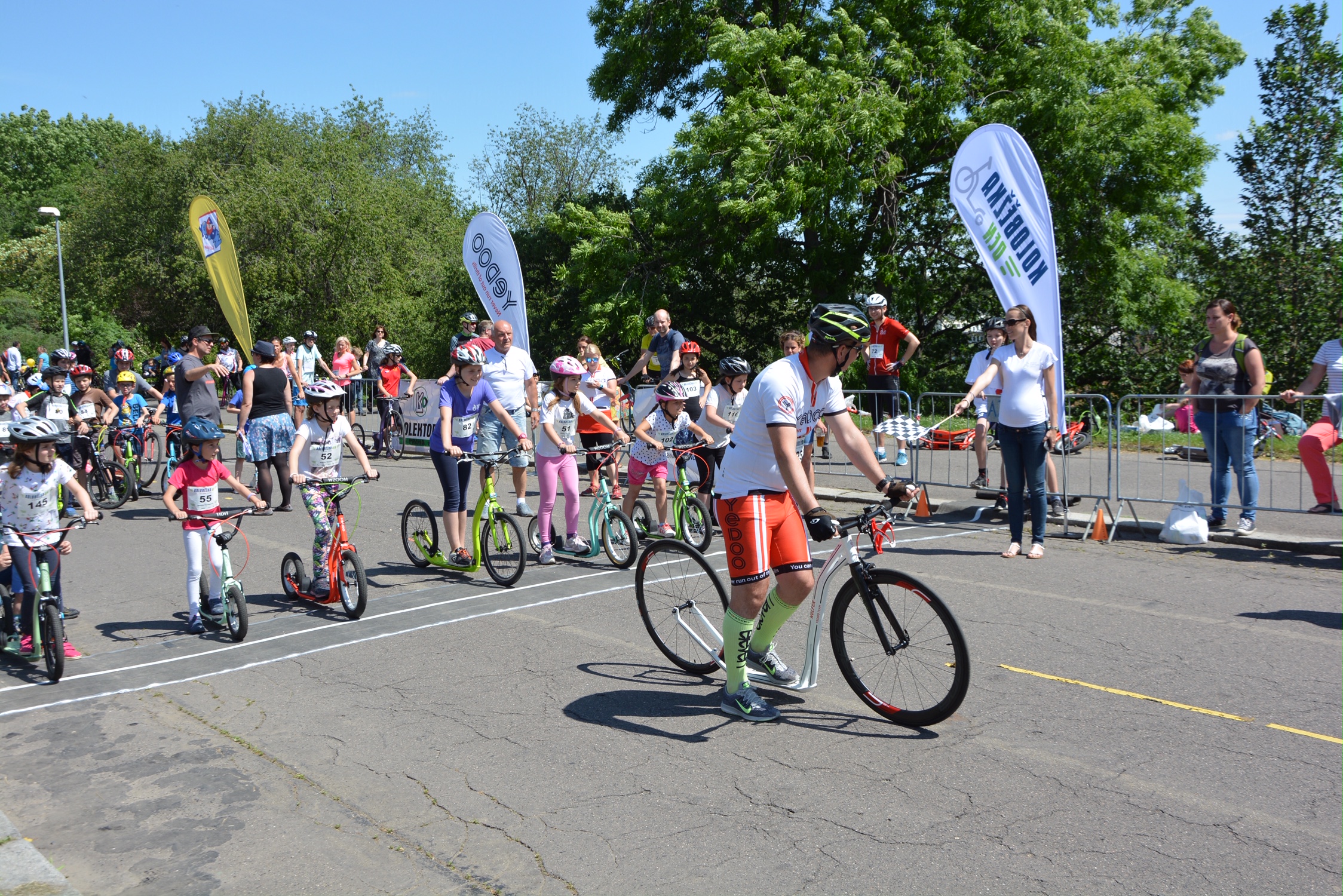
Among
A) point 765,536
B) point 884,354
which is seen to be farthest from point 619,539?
point 884,354

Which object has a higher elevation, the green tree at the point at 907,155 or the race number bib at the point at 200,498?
the green tree at the point at 907,155

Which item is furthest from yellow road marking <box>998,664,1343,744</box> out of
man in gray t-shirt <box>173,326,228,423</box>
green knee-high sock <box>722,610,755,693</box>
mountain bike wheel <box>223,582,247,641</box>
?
man in gray t-shirt <box>173,326,228,423</box>

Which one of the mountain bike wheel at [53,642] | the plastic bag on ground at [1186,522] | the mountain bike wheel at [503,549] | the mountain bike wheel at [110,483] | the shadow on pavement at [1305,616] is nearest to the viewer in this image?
the mountain bike wheel at [53,642]

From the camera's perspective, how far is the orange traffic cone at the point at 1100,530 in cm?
1006

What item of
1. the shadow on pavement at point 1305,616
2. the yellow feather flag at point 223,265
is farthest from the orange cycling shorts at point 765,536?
the yellow feather flag at point 223,265

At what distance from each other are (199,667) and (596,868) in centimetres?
394

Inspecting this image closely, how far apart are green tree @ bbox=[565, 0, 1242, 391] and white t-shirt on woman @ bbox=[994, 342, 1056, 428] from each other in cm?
1211

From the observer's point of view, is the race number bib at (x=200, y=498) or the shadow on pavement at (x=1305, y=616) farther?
the race number bib at (x=200, y=498)

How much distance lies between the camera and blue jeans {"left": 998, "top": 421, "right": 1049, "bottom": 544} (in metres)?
9.12

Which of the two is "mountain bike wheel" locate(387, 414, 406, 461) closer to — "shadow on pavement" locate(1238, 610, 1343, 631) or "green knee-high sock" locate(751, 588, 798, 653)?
"green knee-high sock" locate(751, 588, 798, 653)

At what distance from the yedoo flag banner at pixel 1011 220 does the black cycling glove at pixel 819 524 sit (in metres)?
6.90

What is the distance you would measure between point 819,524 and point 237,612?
179 inches

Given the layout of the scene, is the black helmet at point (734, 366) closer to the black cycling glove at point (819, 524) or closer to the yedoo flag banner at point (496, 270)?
the black cycling glove at point (819, 524)

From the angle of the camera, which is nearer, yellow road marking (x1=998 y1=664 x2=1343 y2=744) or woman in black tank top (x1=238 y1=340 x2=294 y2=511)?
yellow road marking (x1=998 y1=664 x2=1343 y2=744)
